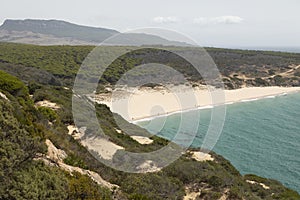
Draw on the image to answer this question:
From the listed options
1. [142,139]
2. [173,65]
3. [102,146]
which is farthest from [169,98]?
[102,146]

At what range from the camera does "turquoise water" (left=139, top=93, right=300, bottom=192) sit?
21172 millimetres

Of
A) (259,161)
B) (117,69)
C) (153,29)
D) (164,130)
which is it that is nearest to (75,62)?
(117,69)

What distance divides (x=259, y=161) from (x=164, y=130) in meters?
10.1

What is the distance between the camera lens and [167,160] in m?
13.5

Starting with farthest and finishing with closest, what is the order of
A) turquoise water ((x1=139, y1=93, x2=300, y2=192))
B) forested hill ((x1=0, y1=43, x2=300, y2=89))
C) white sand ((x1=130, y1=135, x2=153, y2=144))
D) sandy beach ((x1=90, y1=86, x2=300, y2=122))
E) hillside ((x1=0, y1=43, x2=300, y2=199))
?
1. forested hill ((x1=0, y1=43, x2=300, y2=89))
2. sandy beach ((x1=90, y1=86, x2=300, y2=122))
3. turquoise water ((x1=139, y1=93, x2=300, y2=192))
4. white sand ((x1=130, y1=135, x2=153, y2=144))
5. hillside ((x1=0, y1=43, x2=300, y2=199))

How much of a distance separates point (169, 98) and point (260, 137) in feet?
55.7

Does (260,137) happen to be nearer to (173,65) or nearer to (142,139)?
(142,139)

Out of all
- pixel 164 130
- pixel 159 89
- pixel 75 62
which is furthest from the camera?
pixel 75 62

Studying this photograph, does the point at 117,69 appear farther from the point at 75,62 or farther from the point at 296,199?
the point at 296,199

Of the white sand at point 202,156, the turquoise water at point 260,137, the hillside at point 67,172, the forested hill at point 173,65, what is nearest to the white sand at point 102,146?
the hillside at point 67,172

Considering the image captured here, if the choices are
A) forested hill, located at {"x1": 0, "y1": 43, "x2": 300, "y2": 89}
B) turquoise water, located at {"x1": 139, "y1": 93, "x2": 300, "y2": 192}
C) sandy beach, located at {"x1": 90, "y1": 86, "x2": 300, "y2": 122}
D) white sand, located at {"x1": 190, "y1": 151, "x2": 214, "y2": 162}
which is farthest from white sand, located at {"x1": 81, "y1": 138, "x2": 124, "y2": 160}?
forested hill, located at {"x1": 0, "y1": 43, "x2": 300, "y2": 89}

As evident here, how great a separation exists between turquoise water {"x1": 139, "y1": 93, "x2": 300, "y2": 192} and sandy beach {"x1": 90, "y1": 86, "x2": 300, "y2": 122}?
2237 millimetres

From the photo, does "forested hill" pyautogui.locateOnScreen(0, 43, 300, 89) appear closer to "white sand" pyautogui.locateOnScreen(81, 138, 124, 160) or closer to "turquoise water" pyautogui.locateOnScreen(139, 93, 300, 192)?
"turquoise water" pyautogui.locateOnScreen(139, 93, 300, 192)

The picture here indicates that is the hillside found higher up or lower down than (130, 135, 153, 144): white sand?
higher up
